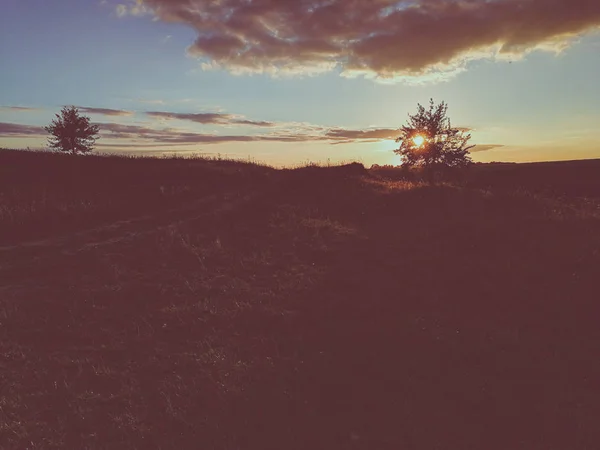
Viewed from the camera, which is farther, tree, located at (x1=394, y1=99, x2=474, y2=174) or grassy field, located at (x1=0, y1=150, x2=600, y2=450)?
tree, located at (x1=394, y1=99, x2=474, y2=174)

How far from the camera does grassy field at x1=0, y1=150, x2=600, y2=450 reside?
6809 mm

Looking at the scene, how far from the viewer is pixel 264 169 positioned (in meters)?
30.5

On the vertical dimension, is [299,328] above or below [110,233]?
below

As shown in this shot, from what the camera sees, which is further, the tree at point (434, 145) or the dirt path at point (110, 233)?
the tree at point (434, 145)

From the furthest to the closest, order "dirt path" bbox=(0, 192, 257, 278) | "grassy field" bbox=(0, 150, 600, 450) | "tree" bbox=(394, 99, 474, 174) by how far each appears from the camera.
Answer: "tree" bbox=(394, 99, 474, 174) → "dirt path" bbox=(0, 192, 257, 278) → "grassy field" bbox=(0, 150, 600, 450)

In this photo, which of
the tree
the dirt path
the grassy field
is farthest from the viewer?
the tree

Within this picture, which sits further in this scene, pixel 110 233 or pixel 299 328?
pixel 110 233

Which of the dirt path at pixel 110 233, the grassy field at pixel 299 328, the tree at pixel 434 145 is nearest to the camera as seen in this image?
the grassy field at pixel 299 328

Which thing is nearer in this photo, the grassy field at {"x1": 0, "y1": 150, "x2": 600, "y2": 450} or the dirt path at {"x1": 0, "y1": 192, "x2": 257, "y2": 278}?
the grassy field at {"x1": 0, "y1": 150, "x2": 600, "y2": 450}

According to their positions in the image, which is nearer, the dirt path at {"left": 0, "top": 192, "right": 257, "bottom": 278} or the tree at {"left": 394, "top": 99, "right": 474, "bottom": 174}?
the dirt path at {"left": 0, "top": 192, "right": 257, "bottom": 278}

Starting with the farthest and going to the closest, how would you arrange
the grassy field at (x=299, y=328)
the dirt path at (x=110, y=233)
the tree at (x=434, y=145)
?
1. the tree at (x=434, y=145)
2. the dirt path at (x=110, y=233)
3. the grassy field at (x=299, y=328)

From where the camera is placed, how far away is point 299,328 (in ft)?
32.0

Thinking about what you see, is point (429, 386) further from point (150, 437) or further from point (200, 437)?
point (150, 437)

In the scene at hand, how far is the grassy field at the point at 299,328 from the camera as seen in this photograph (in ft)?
22.3
